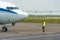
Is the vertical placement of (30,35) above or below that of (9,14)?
below

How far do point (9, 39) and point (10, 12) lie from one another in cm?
751

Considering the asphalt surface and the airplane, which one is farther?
the airplane

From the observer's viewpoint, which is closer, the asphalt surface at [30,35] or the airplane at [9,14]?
the asphalt surface at [30,35]

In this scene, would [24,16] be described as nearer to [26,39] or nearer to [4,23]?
[4,23]

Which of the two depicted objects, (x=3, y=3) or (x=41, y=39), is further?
(x=3, y=3)

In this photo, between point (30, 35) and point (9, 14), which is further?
point (9, 14)

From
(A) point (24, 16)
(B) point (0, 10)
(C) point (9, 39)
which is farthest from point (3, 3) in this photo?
(C) point (9, 39)

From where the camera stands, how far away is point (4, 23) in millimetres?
27406

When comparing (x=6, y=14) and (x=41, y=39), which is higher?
(x=6, y=14)

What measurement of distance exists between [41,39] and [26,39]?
1.15m

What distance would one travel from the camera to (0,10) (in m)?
26.8

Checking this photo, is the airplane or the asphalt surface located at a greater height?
the airplane

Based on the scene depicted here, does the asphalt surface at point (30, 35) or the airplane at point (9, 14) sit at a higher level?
the airplane at point (9, 14)

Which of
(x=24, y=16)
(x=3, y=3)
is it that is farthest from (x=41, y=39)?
(x=3, y=3)
